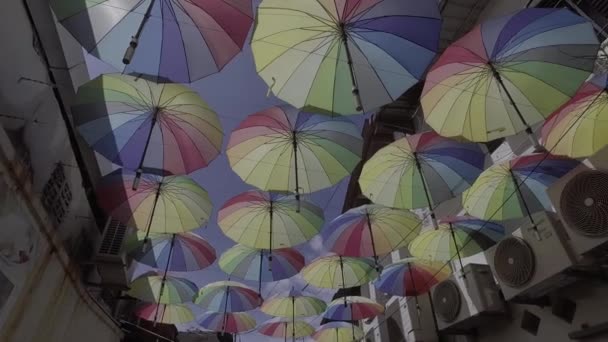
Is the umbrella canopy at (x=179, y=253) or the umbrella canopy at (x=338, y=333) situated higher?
the umbrella canopy at (x=179, y=253)

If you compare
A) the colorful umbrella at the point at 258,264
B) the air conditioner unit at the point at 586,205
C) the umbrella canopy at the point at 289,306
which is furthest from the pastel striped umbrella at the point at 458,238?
the umbrella canopy at the point at 289,306

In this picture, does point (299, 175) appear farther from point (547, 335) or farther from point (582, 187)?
point (547, 335)

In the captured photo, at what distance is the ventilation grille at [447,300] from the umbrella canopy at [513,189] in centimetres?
162

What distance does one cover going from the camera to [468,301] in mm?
5941

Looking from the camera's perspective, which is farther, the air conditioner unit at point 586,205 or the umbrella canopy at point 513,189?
the umbrella canopy at point 513,189

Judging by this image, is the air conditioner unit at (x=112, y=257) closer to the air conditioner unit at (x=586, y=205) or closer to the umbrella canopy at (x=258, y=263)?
the umbrella canopy at (x=258, y=263)

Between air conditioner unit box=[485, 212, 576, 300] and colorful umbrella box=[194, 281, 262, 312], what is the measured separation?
543 centimetres

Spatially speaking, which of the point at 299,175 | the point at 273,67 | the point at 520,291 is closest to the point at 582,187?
the point at 520,291

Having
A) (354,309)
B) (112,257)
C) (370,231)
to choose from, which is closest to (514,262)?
(370,231)

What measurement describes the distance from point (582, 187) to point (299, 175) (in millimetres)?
3462

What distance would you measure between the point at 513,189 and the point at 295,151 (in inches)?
134

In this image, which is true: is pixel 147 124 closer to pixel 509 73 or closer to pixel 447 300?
pixel 509 73

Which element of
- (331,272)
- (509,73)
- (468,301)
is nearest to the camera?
A: (509,73)

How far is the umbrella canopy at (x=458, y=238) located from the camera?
636cm
